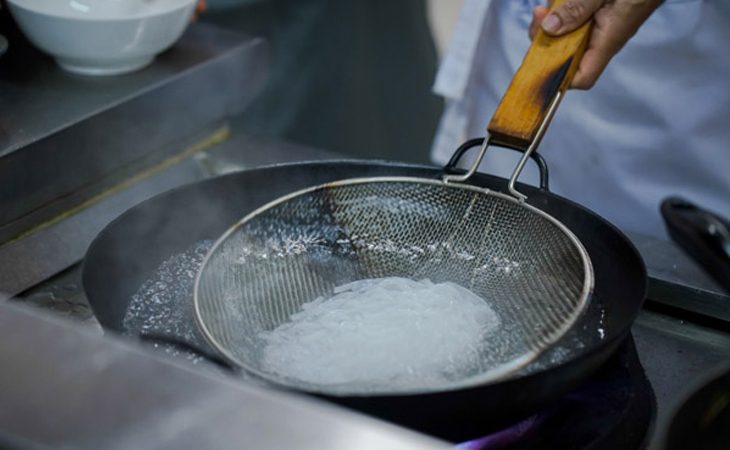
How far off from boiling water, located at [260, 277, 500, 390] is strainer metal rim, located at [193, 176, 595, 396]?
4 centimetres

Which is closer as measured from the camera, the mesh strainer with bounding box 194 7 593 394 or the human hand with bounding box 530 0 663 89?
the mesh strainer with bounding box 194 7 593 394

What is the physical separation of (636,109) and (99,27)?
881 millimetres

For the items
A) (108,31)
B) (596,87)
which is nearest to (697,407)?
(108,31)

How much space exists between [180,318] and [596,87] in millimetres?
898

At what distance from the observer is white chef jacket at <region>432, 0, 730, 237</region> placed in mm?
1403

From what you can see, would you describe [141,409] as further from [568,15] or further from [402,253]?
[568,15]

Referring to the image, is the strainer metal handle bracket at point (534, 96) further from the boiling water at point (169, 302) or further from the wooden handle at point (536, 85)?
the boiling water at point (169, 302)

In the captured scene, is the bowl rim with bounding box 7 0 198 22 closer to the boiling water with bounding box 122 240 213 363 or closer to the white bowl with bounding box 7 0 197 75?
the white bowl with bounding box 7 0 197 75

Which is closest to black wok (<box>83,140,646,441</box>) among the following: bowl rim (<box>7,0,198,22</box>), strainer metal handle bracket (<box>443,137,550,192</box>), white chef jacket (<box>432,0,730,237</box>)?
strainer metal handle bracket (<box>443,137,550,192</box>)

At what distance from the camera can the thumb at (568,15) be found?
3.43 feet

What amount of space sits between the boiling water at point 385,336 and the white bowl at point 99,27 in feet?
1.67

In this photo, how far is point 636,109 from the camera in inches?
58.1

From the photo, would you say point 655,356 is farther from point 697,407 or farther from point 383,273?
point 697,407

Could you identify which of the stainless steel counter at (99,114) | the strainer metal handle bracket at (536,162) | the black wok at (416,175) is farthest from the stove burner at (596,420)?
the stainless steel counter at (99,114)
